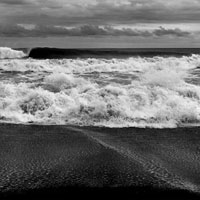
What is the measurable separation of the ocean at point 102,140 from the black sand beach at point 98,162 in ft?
0.04

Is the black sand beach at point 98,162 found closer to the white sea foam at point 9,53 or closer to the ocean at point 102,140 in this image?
the ocean at point 102,140

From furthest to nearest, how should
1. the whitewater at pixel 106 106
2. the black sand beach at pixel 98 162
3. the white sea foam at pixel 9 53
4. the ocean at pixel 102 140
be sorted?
the white sea foam at pixel 9 53
the whitewater at pixel 106 106
the ocean at pixel 102 140
the black sand beach at pixel 98 162

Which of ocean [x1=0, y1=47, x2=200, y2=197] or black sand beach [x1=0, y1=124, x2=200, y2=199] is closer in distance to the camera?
black sand beach [x1=0, y1=124, x2=200, y2=199]

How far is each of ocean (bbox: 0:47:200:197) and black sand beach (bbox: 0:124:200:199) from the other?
0.5 inches

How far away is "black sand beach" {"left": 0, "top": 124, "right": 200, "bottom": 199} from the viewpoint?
427cm

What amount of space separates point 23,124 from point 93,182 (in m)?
3.70

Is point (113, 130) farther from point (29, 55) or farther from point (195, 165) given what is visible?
point (29, 55)

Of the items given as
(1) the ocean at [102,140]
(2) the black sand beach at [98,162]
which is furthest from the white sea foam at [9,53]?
(2) the black sand beach at [98,162]

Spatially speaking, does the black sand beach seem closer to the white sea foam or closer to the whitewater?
the whitewater

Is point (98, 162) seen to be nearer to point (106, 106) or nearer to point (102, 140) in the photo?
point (102, 140)

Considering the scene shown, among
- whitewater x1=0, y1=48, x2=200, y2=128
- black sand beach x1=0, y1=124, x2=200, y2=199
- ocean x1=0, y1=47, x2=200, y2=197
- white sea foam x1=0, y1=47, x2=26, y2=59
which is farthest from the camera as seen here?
white sea foam x1=0, y1=47, x2=26, y2=59

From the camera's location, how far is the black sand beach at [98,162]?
427cm

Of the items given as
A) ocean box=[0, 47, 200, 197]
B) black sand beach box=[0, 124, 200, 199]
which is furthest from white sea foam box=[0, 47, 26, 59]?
black sand beach box=[0, 124, 200, 199]

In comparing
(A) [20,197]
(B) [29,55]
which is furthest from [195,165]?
(B) [29,55]
